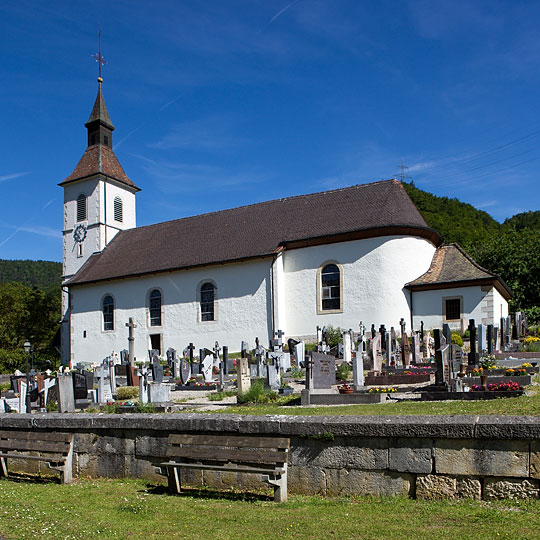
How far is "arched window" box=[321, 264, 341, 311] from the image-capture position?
28109 millimetres

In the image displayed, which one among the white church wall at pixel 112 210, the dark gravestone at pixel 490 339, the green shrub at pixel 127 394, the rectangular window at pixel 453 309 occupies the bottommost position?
the green shrub at pixel 127 394

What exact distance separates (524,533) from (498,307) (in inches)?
942

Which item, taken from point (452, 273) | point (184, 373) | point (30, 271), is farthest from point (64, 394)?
point (30, 271)

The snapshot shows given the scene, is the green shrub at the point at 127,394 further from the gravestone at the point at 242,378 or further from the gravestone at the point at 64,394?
the gravestone at the point at 64,394

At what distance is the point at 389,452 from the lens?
520 cm

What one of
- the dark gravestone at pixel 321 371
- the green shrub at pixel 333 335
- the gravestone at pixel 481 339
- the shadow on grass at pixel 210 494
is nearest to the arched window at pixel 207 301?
the green shrub at pixel 333 335

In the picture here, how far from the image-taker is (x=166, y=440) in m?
6.34

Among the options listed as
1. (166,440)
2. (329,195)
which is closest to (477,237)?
(329,195)

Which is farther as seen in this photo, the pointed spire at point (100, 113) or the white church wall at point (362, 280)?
the pointed spire at point (100, 113)

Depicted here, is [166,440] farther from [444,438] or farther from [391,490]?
[444,438]

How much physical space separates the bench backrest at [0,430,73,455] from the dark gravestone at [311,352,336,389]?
20.3ft

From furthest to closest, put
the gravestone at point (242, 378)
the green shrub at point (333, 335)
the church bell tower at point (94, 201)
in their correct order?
the church bell tower at point (94, 201)
the green shrub at point (333, 335)
the gravestone at point (242, 378)

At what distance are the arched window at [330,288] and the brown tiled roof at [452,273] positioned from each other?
3.30 metres

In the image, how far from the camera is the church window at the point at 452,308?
2588 centimetres
